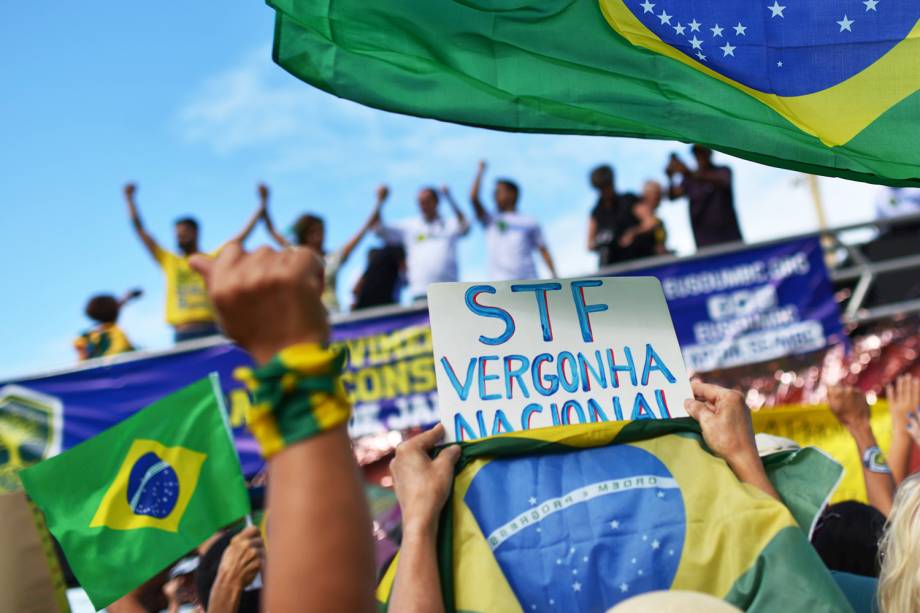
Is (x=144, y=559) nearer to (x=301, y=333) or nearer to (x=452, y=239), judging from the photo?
(x=301, y=333)

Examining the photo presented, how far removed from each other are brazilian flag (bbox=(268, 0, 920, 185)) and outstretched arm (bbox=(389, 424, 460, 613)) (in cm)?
125

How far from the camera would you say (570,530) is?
175 centimetres

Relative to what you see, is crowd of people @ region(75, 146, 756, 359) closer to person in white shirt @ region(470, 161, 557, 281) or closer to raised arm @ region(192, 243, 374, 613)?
person in white shirt @ region(470, 161, 557, 281)

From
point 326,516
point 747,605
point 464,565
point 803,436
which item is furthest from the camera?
point 803,436

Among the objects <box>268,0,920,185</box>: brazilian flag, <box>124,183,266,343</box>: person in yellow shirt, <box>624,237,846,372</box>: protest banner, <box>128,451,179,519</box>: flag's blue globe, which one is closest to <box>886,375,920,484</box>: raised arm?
<box>268,0,920,185</box>: brazilian flag

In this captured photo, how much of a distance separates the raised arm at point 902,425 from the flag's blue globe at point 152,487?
284 cm

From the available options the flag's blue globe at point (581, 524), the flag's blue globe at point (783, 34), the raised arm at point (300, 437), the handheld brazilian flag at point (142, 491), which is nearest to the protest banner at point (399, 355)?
the handheld brazilian flag at point (142, 491)

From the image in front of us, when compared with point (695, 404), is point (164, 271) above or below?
above

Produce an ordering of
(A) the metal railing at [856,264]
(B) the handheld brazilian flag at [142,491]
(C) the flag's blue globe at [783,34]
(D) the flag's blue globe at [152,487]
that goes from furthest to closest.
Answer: (A) the metal railing at [856,264], (D) the flag's blue globe at [152,487], (B) the handheld brazilian flag at [142,491], (C) the flag's blue globe at [783,34]

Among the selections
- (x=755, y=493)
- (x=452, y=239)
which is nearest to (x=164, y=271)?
(x=452, y=239)

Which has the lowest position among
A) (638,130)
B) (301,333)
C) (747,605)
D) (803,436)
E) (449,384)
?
(803,436)

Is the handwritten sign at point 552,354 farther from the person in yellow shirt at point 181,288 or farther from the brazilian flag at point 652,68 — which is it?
the person in yellow shirt at point 181,288

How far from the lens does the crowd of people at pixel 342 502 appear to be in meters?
0.99

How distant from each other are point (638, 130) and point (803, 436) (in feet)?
9.47
